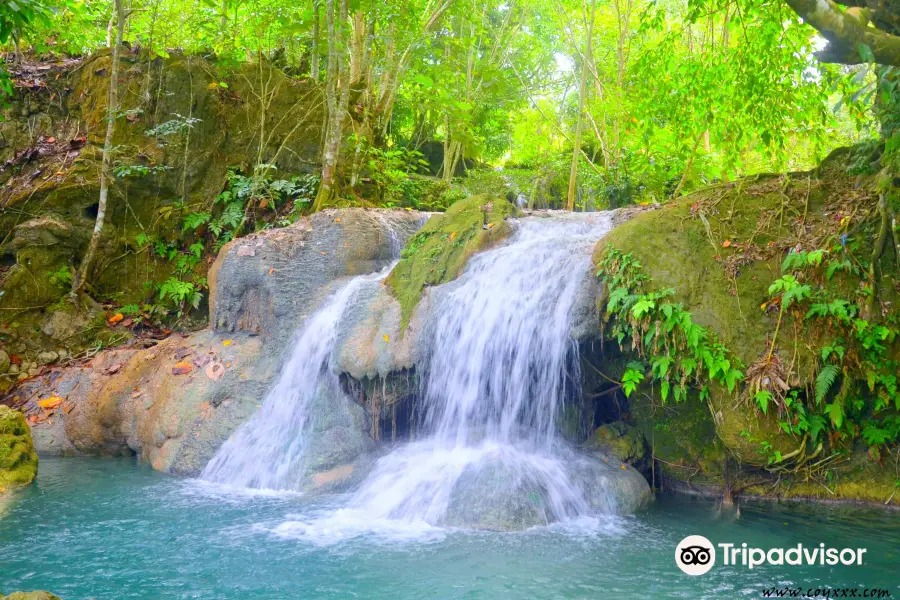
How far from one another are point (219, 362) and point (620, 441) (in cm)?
565

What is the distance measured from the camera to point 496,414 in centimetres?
729

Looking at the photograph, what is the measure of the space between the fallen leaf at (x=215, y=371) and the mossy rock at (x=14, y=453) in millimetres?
2283

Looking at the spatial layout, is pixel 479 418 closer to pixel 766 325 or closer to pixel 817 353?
pixel 766 325

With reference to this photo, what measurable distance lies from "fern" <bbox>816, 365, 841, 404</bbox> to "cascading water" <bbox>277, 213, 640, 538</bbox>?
217 cm

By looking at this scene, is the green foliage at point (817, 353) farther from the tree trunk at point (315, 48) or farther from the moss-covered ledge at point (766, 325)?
the tree trunk at point (315, 48)

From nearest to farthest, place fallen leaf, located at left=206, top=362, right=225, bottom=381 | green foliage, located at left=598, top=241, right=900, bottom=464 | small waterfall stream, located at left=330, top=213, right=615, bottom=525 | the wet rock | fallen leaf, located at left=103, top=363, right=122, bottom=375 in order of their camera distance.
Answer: green foliage, located at left=598, top=241, right=900, bottom=464 → small waterfall stream, located at left=330, top=213, right=615, bottom=525 → fallen leaf, located at left=206, top=362, right=225, bottom=381 → fallen leaf, located at left=103, top=363, right=122, bottom=375 → the wet rock

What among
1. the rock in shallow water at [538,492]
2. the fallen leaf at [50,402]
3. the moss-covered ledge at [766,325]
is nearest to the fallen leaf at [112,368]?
the fallen leaf at [50,402]

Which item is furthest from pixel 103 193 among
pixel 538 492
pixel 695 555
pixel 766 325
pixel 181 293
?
pixel 695 555

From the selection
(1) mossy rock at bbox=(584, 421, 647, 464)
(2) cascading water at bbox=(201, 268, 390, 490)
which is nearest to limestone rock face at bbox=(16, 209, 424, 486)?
(2) cascading water at bbox=(201, 268, 390, 490)

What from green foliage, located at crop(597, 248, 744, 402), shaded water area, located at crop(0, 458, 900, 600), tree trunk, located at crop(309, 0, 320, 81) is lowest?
shaded water area, located at crop(0, 458, 900, 600)

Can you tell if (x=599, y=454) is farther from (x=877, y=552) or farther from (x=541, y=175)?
(x=541, y=175)

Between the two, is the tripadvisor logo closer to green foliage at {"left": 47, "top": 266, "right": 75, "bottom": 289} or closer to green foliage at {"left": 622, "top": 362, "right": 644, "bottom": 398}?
green foliage at {"left": 622, "top": 362, "right": 644, "bottom": 398}

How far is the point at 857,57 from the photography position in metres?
4.40

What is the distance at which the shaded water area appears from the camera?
4.56 meters
